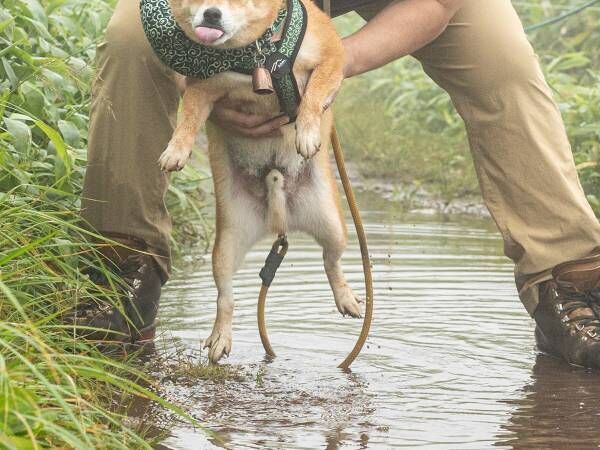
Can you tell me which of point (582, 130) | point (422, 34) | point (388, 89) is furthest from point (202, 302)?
point (388, 89)

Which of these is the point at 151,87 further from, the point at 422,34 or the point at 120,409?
the point at 120,409

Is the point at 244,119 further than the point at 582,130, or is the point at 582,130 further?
the point at 582,130

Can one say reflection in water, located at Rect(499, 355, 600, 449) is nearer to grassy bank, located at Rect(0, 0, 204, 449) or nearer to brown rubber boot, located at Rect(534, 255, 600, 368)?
brown rubber boot, located at Rect(534, 255, 600, 368)

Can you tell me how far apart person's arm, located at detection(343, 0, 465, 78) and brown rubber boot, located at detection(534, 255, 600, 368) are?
908 millimetres

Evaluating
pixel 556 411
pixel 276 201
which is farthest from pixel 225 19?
pixel 556 411

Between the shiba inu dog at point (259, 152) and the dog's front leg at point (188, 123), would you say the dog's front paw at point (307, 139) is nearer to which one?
the shiba inu dog at point (259, 152)

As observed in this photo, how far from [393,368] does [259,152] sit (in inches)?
33.7

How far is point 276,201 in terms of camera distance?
4.20 m

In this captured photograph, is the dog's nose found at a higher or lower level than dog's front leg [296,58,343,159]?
higher

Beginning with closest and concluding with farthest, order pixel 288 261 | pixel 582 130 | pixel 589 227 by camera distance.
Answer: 1. pixel 589 227
2. pixel 288 261
3. pixel 582 130

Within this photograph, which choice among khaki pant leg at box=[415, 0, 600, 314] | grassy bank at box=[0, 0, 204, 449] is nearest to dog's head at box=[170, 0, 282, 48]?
grassy bank at box=[0, 0, 204, 449]

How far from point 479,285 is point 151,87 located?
1770 mm

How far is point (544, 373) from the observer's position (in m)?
3.93

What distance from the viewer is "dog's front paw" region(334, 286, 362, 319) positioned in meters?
4.34
